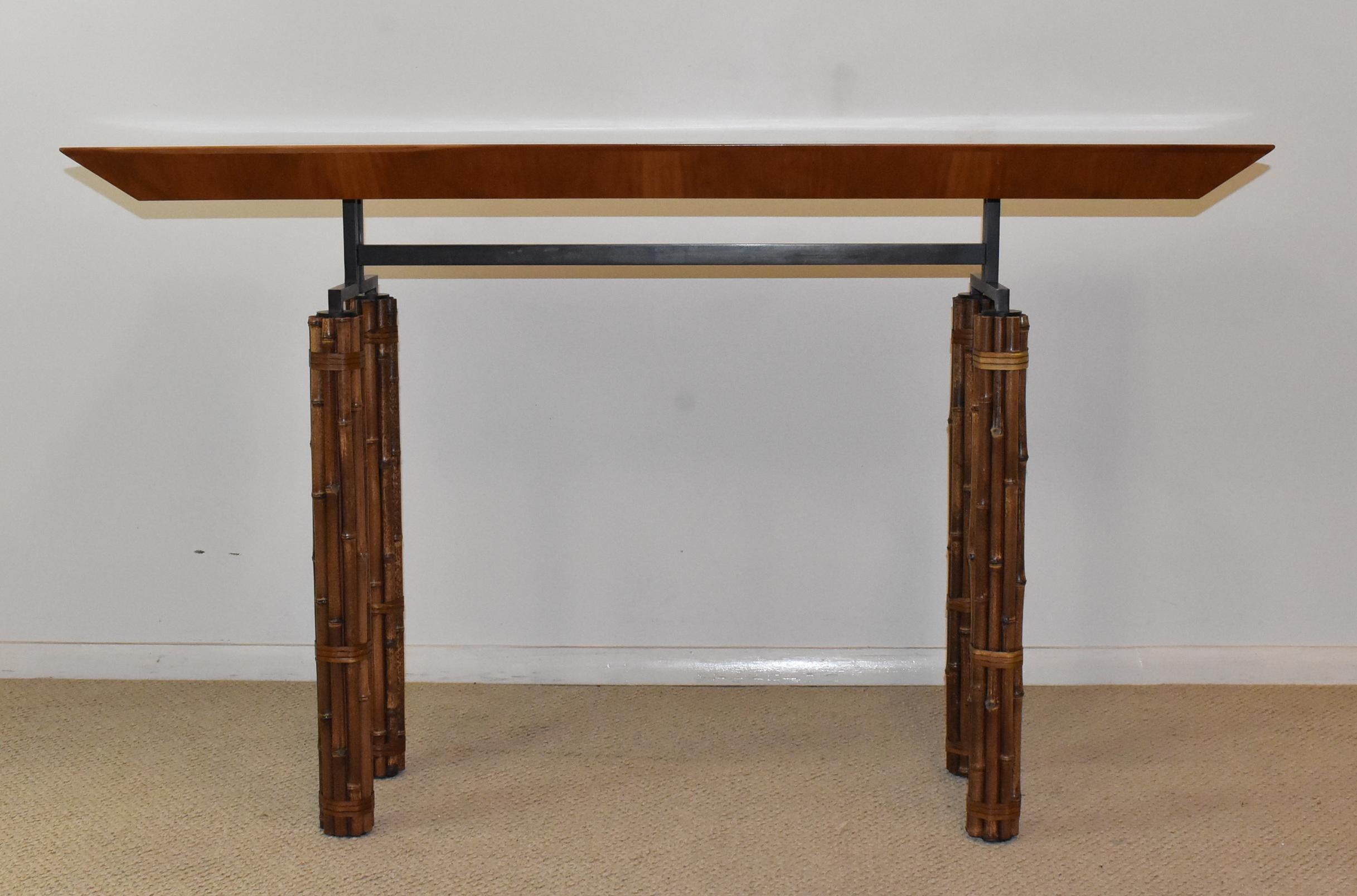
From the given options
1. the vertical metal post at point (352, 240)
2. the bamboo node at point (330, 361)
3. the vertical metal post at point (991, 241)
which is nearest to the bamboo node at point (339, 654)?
the bamboo node at point (330, 361)

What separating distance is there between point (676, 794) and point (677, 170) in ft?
2.93

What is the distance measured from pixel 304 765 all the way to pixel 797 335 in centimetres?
108

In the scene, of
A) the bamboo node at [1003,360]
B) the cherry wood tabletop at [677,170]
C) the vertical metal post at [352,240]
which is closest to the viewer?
the cherry wood tabletop at [677,170]

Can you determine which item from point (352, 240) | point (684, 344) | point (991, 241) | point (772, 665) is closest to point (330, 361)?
point (352, 240)

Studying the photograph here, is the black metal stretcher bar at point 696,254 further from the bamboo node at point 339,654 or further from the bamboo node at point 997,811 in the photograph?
the bamboo node at point 997,811

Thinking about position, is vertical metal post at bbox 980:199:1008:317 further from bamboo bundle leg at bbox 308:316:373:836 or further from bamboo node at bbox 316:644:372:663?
bamboo node at bbox 316:644:372:663

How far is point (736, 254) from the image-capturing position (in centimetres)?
159

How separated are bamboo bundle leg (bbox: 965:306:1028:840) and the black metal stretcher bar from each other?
0.35ft

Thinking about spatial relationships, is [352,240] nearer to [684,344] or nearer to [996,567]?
[684,344]

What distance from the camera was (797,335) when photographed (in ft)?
6.93

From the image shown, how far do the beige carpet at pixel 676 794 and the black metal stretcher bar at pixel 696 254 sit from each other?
2.40 ft

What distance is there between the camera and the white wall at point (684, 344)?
2016 millimetres

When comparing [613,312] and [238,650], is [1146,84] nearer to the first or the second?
[613,312]

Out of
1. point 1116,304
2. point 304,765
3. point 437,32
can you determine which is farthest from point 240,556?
point 1116,304
